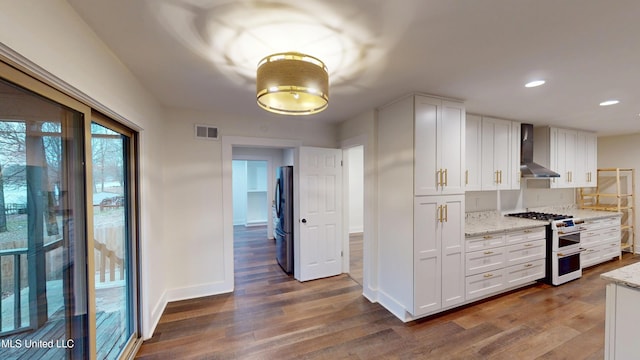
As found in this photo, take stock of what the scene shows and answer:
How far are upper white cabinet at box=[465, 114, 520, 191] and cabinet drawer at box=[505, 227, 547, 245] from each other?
66 centimetres

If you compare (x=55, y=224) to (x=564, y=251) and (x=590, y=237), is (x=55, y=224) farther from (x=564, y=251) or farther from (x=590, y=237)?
(x=590, y=237)

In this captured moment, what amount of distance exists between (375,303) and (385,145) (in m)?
1.98

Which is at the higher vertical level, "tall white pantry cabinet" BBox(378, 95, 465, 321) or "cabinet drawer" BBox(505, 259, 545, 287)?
"tall white pantry cabinet" BBox(378, 95, 465, 321)

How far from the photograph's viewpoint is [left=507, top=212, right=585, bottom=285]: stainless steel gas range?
341 cm

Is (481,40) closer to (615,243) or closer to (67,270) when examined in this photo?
(67,270)

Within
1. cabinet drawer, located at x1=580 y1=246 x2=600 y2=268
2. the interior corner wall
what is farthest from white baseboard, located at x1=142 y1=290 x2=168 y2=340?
cabinet drawer, located at x1=580 y1=246 x2=600 y2=268

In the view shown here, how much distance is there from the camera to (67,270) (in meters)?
1.33

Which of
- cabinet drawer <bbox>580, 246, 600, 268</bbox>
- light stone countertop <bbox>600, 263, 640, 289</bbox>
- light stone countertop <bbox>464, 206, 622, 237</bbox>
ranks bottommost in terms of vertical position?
cabinet drawer <bbox>580, 246, 600, 268</bbox>

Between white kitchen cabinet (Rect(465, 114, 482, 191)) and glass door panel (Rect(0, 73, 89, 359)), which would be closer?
glass door panel (Rect(0, 73, 89, 359))

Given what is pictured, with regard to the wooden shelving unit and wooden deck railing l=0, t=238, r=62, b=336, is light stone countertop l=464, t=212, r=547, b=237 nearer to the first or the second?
the wooden shelving unit

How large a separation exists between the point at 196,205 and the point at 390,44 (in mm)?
2863

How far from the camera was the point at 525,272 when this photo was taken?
3264mm

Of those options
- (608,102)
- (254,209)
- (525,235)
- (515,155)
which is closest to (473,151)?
(515,155)

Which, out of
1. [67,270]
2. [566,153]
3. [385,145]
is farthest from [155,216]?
[566,153]
